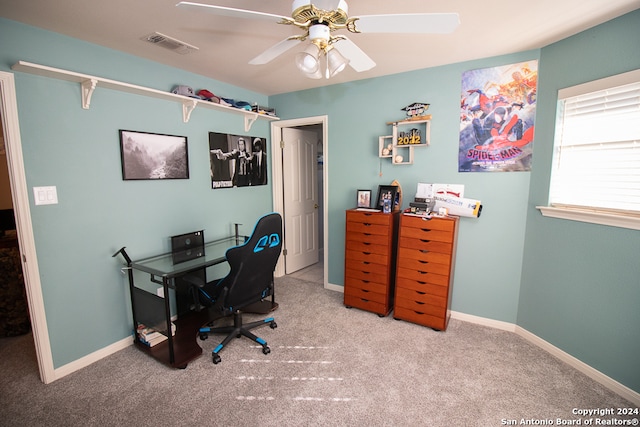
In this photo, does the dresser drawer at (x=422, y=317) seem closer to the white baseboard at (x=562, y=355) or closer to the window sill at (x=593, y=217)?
the white baseboard at (x=562, y=355)

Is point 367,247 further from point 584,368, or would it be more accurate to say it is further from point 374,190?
point 584,368

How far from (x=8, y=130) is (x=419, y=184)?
10.3ft

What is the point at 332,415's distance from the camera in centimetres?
172

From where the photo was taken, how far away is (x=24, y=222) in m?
1.85

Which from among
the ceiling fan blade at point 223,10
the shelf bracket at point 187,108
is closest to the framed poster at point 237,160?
the shelf bracket at point 187,108

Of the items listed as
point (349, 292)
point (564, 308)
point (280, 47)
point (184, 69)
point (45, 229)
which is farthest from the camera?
point (349, 292)

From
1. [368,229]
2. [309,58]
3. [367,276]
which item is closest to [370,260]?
[367,276]

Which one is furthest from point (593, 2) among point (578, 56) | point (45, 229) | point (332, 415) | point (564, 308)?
point (45, 229)

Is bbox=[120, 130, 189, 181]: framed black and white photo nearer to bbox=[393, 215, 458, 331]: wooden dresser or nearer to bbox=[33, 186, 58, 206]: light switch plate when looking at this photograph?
bbox=[33, 186, 58, 206]: light switch plate

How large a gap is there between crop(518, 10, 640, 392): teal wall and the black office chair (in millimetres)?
2181

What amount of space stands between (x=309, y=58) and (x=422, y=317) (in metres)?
2.38

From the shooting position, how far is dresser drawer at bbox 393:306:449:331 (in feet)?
8.50

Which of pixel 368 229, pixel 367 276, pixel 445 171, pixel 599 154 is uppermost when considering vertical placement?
pixel 599 154

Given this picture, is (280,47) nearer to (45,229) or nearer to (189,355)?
(45,229)
